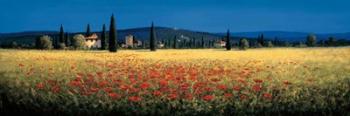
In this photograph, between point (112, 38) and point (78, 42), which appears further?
point (78, 42)

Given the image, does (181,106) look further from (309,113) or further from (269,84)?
(269,84)

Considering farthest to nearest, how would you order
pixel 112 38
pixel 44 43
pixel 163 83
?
pixel 44 43
pixel 112 38
pixel 163 83

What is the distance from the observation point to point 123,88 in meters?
15.5

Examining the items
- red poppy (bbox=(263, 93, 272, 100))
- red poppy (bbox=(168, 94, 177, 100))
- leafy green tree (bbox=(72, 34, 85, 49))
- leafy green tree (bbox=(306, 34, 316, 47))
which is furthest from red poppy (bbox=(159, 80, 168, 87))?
leafy green tree (bbox=(306, 34, 316, 47))

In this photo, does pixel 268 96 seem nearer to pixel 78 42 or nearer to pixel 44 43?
pixel 44 43

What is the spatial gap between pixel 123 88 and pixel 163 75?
385 cm

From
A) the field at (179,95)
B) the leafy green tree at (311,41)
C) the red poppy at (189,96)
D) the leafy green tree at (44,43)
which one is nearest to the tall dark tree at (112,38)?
the leafy green tree at (44,43)

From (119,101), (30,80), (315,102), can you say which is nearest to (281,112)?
(315,102)

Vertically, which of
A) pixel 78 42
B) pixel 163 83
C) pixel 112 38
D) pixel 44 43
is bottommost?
pixel 163 83

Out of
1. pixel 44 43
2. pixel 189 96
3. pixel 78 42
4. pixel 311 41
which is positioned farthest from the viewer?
pixel 311 41

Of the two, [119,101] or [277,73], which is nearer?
[119,101]

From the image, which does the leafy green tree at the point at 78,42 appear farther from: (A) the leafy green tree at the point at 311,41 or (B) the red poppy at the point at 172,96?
(B) the red poppy at the point at 172,96

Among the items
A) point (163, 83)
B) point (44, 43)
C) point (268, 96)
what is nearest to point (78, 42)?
point (44, 43)

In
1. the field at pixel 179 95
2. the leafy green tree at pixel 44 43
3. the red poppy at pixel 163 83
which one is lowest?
the field at pixel 179 95
